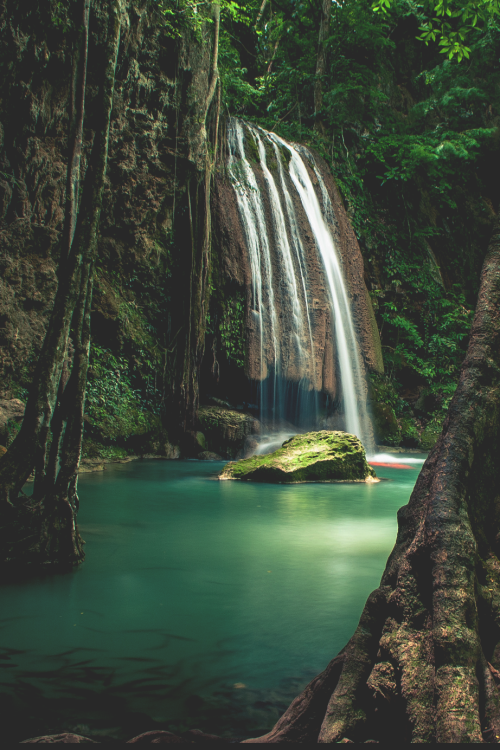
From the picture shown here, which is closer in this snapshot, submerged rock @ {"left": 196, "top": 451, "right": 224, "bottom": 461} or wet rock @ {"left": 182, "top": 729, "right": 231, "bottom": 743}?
wet rock @ {"left": 182, "top": 729, "right": 231, "bottom": 743}

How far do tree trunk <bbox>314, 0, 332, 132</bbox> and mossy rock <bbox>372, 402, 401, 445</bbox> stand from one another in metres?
10.2

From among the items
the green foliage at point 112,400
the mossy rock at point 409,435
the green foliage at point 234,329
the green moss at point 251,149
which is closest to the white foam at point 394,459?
the mossy rock at point 409,435

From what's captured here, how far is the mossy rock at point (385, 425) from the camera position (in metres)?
15.5

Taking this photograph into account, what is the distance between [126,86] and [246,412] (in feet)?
26.2

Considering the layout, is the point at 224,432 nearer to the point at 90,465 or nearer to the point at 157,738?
the point at 90,465

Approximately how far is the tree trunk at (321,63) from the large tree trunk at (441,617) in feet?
59.9

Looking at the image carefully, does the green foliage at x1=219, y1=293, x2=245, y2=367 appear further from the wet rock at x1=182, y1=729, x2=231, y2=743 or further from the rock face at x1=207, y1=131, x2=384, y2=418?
the wet rock at x1=182, y1=729, x2=231, y2=743

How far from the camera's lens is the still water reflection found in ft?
7.22

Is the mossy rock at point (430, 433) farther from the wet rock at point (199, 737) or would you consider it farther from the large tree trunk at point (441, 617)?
the wet rock at point (199, 737)

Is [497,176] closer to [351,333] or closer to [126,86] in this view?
[351,333]

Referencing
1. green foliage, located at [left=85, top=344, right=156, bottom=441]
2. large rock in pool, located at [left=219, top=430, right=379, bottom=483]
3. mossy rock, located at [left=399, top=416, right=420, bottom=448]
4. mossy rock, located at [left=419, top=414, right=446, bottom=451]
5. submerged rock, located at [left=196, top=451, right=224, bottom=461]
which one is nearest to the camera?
large rock in pool, located at [left=219, top=430, right=379, bottom=483]

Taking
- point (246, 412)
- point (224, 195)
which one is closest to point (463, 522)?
point (246, 412)

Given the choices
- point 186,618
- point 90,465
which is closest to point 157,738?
point 186,618

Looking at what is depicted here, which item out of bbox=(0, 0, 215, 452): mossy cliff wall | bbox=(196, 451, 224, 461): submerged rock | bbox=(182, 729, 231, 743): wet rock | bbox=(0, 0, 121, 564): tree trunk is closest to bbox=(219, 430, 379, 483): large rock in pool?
bbox=(196, 451, 224, 461): submerged rock
